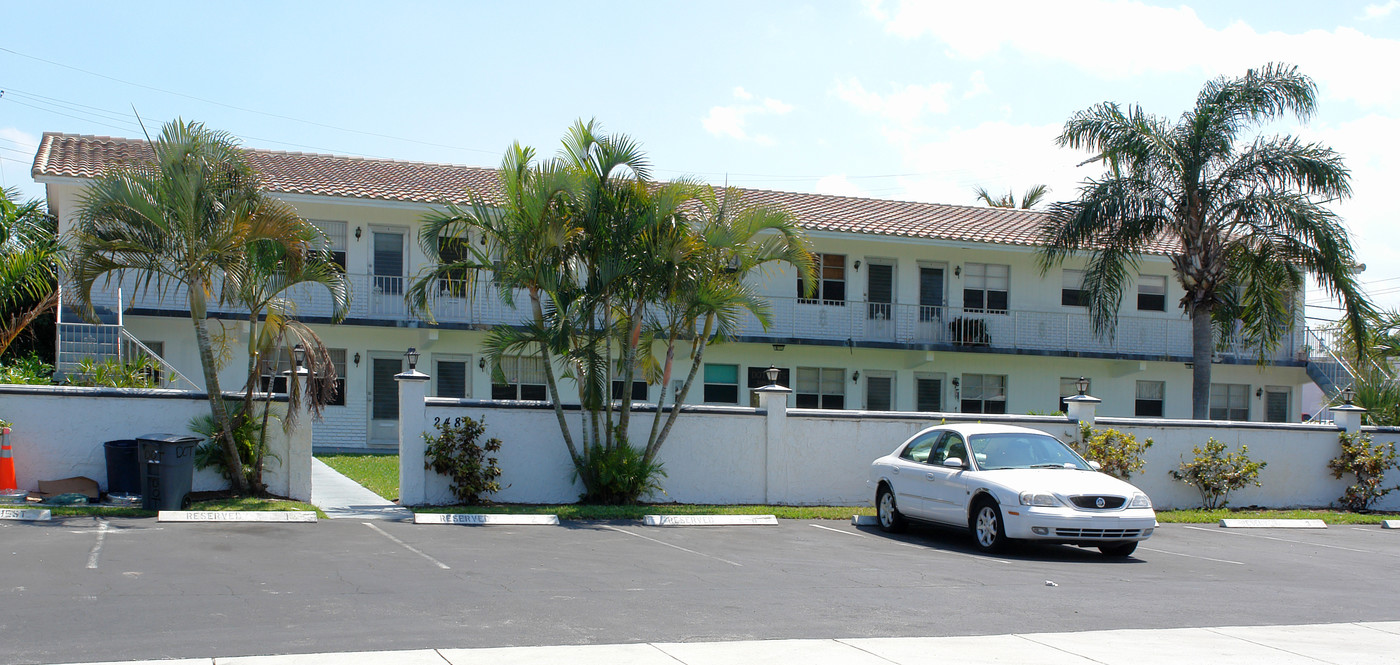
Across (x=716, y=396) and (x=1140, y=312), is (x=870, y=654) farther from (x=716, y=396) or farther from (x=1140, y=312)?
(x=1140, y=312)

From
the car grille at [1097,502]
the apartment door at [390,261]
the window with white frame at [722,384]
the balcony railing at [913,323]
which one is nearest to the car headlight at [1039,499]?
the car grille at [1097,502]

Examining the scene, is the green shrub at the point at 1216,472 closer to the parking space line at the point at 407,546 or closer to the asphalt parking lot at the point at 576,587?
the asphalt parking lot at the point at 576,587

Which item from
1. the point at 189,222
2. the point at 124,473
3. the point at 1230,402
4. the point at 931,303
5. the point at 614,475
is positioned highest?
the point at 189,222

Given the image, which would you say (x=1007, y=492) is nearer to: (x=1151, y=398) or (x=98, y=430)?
(x=98, y=430)

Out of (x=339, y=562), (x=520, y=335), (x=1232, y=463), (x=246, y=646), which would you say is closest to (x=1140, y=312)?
→ (x=1232, y=463)

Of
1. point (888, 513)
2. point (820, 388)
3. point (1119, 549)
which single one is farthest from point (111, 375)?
point (820, 388)

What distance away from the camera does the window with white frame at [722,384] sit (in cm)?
2745

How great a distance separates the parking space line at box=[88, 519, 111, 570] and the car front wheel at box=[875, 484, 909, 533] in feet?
30.8

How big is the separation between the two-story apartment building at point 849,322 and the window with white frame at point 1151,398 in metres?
0.05

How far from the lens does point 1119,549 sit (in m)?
13.4

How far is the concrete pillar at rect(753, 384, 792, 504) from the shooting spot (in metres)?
17.8

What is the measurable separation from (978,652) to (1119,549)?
663cm

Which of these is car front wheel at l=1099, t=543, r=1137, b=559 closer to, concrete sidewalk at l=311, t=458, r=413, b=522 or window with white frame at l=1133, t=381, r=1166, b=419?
concrete sidewalk at l=311, t=458, r=413, b=522

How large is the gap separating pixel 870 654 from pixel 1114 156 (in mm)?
17889
